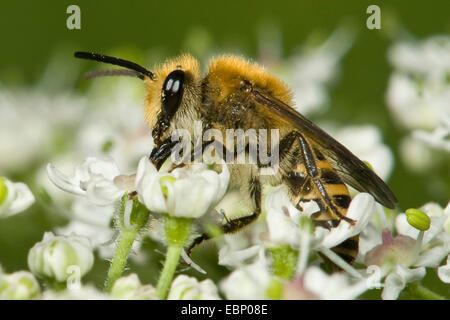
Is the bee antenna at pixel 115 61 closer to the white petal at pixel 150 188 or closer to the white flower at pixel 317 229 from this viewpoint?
the white petal at pixel 150 188

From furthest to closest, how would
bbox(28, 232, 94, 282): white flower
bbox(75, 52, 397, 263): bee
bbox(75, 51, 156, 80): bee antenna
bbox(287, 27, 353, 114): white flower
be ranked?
bbox(287, 27, 353, 114): white flower
bbox(75, 51, 156, 80): bee antenna
bbox(75, 52, 397, 263): bee
bbox(28, 232, 94, 282): white flower

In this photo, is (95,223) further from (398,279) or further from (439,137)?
(439,137)

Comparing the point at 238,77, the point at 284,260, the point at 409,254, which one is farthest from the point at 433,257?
the point at 238,77

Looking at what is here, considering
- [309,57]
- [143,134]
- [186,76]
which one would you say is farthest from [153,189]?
[309,57]

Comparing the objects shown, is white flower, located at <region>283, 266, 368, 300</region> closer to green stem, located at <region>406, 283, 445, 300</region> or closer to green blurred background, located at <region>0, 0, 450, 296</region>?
green stem, located at <region>406, 283, 445, 300</region>

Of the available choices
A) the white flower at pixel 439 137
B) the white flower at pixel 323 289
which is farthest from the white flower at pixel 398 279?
the white flower at pixel 439 137

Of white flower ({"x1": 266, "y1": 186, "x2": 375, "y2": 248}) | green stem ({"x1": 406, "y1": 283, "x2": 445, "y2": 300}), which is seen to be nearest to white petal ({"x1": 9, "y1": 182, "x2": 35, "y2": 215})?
white flower ({"x1": 266, "y1": 186, "x2": 375, "y2": 248})
